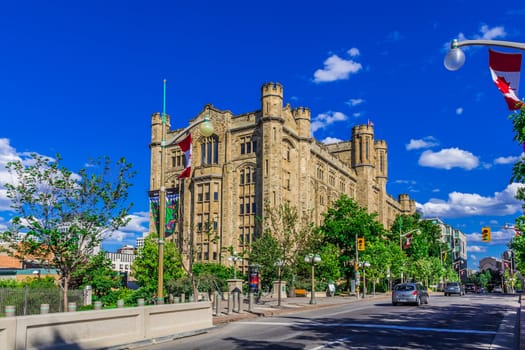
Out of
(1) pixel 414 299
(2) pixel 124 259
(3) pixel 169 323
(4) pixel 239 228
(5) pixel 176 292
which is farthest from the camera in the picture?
(2) pixel 124 259

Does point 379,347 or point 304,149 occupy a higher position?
point 304,149

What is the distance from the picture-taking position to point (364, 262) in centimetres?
5444

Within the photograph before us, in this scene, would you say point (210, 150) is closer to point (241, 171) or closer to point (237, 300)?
point (241, 171)

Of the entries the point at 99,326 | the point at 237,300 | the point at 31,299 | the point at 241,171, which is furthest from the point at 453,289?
the point at 99,326

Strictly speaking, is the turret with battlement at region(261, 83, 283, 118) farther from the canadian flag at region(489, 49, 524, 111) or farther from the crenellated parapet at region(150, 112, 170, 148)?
the canadian flag at region(489, 49, 524, 111)

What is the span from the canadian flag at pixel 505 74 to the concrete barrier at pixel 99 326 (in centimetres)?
1113

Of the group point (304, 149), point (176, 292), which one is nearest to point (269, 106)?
point (304, 149)

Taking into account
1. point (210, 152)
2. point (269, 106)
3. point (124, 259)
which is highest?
point (269, 106)

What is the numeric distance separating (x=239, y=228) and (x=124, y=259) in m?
95.4

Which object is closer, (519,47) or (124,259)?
(519,47)

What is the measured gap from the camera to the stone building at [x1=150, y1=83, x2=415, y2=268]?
57188 millimetres

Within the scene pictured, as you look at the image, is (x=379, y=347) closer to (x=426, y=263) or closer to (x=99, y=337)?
(x=99, y=337)

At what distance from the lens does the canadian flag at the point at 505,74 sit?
37.9 ft

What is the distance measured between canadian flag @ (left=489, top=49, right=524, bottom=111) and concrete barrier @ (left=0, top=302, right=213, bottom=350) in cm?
1113
